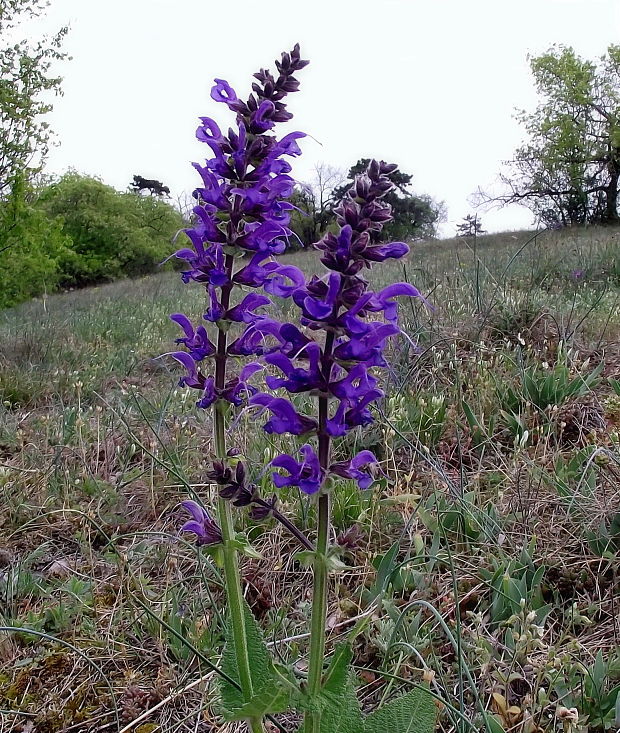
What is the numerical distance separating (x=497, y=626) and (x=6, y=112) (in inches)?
363

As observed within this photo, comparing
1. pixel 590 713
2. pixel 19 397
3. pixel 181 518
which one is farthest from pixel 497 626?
pixel 19 397

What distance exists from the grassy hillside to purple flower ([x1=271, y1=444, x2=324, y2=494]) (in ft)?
2.09

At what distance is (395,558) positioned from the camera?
90.6 inches

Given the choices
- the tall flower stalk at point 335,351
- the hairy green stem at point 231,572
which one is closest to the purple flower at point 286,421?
the tall flower stalk at point 335,351

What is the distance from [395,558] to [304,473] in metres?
1.23

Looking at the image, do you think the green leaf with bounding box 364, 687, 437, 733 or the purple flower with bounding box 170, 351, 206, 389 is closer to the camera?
the green leaf with bounding box 364, 687, 437, 733

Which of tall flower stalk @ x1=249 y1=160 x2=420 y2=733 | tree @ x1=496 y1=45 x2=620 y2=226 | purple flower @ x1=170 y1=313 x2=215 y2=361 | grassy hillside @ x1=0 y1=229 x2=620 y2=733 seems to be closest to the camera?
tall flower stalk @ x1=249 y1=160 x2=420 y2=733

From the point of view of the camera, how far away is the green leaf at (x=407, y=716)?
4.40ft

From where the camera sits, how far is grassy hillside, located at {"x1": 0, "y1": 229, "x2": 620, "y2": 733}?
74.5 inches

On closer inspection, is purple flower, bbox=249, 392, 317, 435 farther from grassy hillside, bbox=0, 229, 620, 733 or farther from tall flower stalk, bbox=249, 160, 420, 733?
grassy hillside, bbox=0, 229, 620, 733

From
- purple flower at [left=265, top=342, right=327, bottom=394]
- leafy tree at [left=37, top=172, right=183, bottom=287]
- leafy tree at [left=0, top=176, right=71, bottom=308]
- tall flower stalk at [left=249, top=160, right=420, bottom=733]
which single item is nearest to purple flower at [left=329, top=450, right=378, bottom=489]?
tall flower stalk at [left=249, top=160, right=420, bottom=733]

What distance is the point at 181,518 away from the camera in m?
2.90

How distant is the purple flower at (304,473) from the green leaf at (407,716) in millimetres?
574

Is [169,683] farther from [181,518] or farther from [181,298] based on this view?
[181,298]
